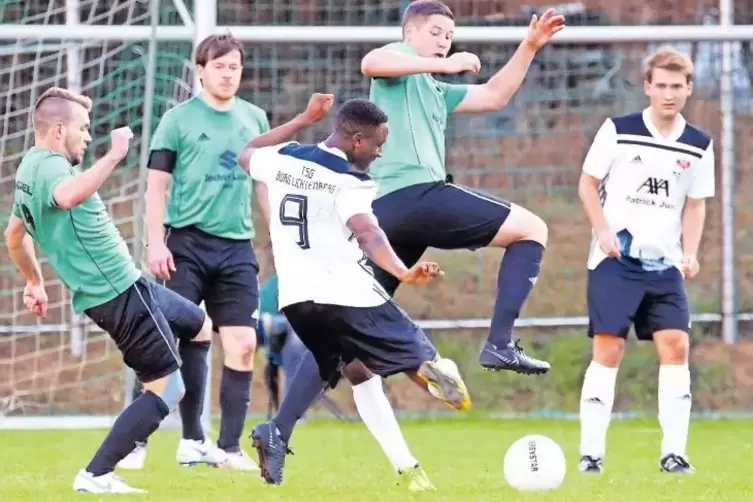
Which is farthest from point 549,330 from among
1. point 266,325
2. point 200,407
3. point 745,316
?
point 200,407

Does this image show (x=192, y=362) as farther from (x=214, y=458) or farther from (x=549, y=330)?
(x=549, y=330)

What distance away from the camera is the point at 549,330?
483 inches

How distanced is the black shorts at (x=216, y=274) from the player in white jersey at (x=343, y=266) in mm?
1692

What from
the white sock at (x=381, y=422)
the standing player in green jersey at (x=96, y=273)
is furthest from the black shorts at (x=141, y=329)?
the white sock at (x=381, y=422)

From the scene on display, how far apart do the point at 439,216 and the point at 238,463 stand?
1.92 meters

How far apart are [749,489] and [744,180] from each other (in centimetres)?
683

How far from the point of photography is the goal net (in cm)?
1070

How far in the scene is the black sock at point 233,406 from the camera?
8008 mm

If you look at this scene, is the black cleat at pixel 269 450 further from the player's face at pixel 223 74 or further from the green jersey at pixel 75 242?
the player's face at pixel 223 74

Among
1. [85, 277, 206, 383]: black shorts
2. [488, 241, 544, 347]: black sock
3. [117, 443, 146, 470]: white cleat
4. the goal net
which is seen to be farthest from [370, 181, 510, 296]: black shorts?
the goal net

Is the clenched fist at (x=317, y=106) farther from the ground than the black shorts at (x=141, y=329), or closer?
farther from the ground

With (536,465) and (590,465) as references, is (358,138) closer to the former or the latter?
(536,465)

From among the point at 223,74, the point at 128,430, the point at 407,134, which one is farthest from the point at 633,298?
the point at 128,430

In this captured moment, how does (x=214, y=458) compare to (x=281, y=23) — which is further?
(x=281, y=23)
